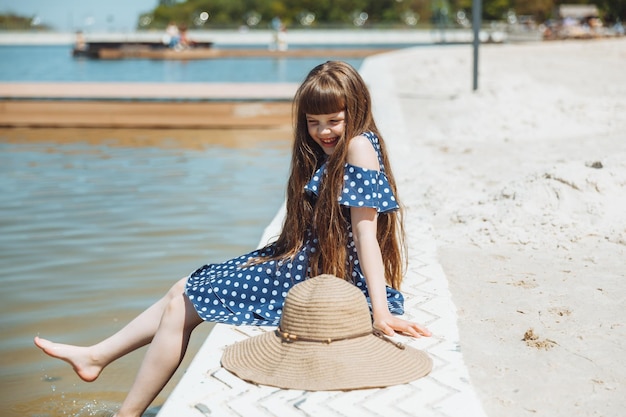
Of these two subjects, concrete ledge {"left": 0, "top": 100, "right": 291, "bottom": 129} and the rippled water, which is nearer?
the rippled water

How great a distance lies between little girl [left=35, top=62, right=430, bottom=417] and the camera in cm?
305

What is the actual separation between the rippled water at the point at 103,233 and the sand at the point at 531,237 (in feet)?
4.73

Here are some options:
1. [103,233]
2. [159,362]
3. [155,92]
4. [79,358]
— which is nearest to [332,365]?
[159,362]

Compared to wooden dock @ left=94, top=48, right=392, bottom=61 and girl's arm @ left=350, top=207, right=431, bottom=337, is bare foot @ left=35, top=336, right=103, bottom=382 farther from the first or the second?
wooden dock @ left=94, top=48, right=392, bottom=61

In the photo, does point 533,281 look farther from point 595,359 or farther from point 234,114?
point 234,114

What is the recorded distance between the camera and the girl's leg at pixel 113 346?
3143 mm

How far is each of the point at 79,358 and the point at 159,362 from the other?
0.42 m

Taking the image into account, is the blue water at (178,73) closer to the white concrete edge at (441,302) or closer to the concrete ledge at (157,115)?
the concrete ledge at (157,115)

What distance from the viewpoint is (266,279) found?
3.12 metres

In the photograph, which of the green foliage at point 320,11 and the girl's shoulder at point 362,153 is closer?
the girl's shoulder at point 362,153

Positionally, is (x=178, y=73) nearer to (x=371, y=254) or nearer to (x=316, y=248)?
(x=316, y=248)

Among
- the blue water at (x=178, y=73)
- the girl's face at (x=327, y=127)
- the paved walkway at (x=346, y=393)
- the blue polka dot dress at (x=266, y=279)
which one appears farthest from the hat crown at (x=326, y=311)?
the blue water at (x=178, y=73)

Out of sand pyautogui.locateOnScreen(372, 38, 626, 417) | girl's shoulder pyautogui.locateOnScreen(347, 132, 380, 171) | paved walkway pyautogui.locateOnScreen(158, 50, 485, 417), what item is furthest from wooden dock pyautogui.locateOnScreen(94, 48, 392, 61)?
paved walkway pyautogui.locateOnScreen(158, 50, 485, 417)

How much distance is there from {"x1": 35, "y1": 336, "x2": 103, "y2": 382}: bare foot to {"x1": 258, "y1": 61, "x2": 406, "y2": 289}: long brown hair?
806 mm
